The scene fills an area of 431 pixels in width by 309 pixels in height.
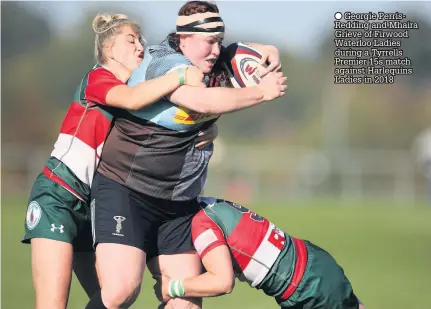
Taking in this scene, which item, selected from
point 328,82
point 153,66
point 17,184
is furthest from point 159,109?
point 328,82

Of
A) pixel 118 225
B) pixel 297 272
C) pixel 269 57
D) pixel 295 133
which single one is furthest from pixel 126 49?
pixel 295 133

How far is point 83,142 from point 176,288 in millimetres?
1067

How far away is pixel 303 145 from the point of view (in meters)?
37.7

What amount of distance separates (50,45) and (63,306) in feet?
101

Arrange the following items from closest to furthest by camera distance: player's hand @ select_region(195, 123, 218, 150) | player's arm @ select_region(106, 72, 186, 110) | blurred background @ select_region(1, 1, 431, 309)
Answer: player's arm @ select_region(106, 72, 186, 110) < player's hand @ select_region(195, 123, 218, 150) < blurred background @ select_region(1, 1, 431, 309)

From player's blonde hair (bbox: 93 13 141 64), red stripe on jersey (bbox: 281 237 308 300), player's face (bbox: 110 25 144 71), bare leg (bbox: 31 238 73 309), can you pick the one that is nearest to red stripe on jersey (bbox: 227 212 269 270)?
red stripe on jersey (bbox: 281 237 308 300)

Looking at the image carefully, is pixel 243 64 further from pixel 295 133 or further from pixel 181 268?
pixel 295 133

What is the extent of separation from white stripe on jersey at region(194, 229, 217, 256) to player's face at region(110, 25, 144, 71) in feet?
Result: 3.79

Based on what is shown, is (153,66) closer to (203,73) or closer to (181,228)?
(203,73)

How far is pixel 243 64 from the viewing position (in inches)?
232

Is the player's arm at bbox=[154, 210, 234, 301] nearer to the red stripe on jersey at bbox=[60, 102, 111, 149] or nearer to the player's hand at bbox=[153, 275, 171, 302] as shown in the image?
the player's hand at bbox=[153, 275, 171, 302]

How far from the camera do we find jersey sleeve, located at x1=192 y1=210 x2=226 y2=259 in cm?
551

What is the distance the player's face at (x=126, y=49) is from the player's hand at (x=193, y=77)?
597 millimetres

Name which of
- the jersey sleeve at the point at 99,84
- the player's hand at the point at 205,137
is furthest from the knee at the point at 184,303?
the jersey sleeve at the point at 99,84
